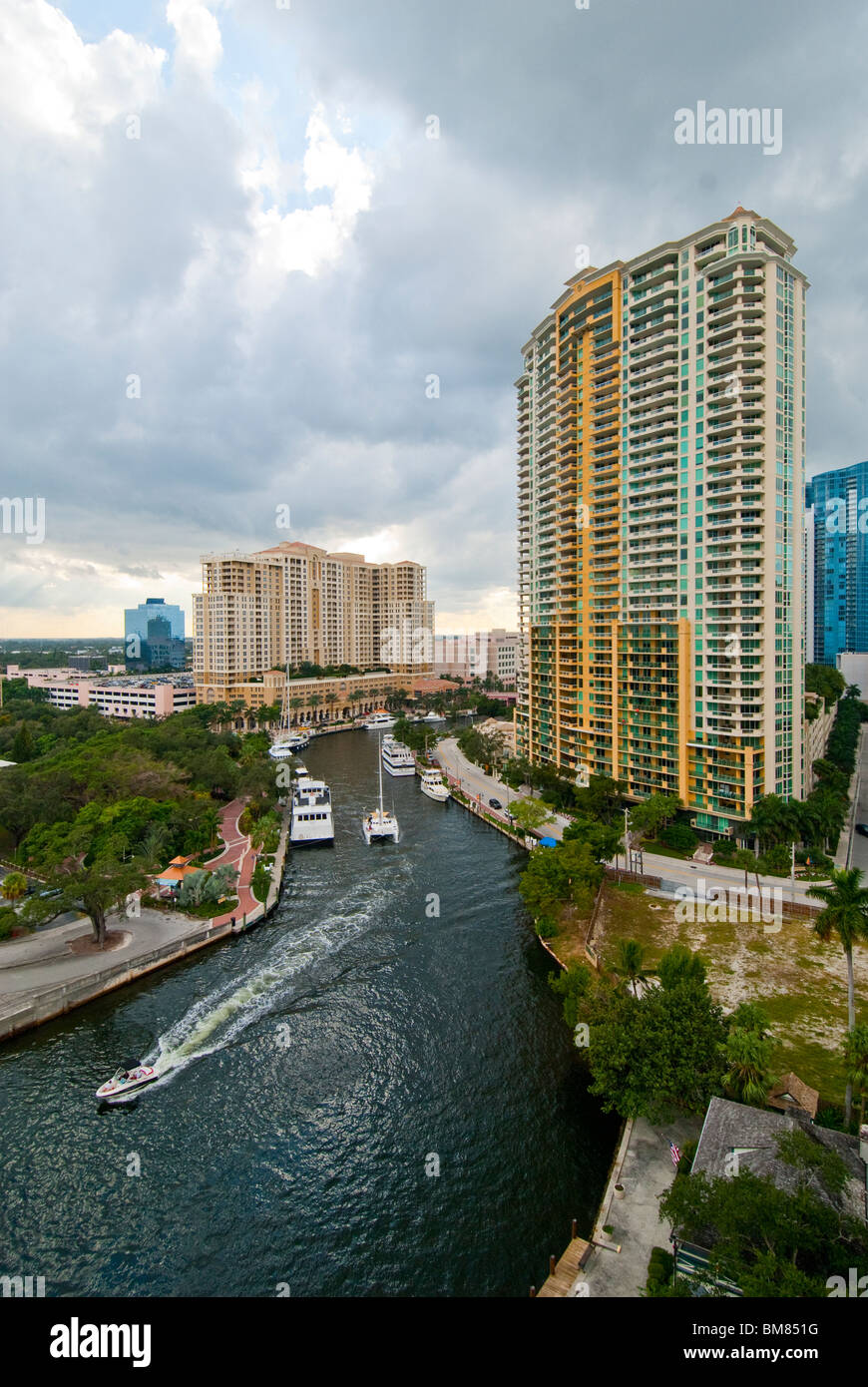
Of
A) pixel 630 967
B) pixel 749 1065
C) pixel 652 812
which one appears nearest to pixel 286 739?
pixel 652 812

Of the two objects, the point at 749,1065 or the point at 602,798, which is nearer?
the point at 749,1065

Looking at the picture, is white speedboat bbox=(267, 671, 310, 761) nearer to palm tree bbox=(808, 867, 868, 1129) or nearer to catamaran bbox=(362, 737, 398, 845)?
catamaran bbox=(362, 737, 398, 845)

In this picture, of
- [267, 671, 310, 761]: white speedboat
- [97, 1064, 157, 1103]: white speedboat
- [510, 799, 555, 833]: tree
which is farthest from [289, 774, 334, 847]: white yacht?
[97, 1064, 157, 1103]: white speedboat

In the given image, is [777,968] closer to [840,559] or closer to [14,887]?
[14,887]

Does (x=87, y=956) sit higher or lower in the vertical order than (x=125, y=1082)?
higher
